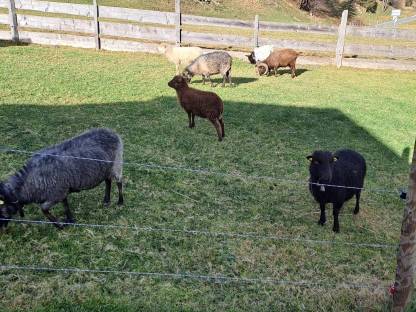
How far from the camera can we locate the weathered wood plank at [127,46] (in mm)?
16938

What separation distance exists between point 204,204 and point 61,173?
213 centimetres

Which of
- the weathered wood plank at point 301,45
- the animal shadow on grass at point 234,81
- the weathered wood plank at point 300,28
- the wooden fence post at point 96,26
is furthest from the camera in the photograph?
the weathered wood plank at point 300,28

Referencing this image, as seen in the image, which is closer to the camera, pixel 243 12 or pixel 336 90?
pixel 336 90

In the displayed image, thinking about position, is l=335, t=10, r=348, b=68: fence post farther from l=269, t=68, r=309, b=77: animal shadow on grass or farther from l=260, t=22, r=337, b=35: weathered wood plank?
l=269, t=68, r=309, b=77: animal shadow on grass

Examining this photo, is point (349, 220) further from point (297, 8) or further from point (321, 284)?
point (297, 8)

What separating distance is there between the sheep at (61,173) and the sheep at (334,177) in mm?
2709

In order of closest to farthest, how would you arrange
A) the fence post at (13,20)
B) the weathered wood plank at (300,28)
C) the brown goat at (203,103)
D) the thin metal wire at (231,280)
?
the thin metal wire at (231,280) < the brown goat at (203,103) < the fence post at (13,20) < the weathered wood plank at (300,28)

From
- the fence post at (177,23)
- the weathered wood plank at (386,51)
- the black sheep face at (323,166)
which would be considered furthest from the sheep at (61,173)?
the weathered wood plank at (386,51)

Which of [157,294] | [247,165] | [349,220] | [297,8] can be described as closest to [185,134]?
[247,165]

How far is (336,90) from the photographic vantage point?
13.6 meters

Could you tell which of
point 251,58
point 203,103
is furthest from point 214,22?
point 203,103

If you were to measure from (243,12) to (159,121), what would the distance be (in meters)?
36.5

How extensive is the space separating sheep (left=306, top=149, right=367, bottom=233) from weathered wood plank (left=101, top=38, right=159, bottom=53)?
43.2 feet

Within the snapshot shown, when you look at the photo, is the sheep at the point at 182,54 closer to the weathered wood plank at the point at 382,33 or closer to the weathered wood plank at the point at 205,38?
the weathered wood plank at the point at 205,38
